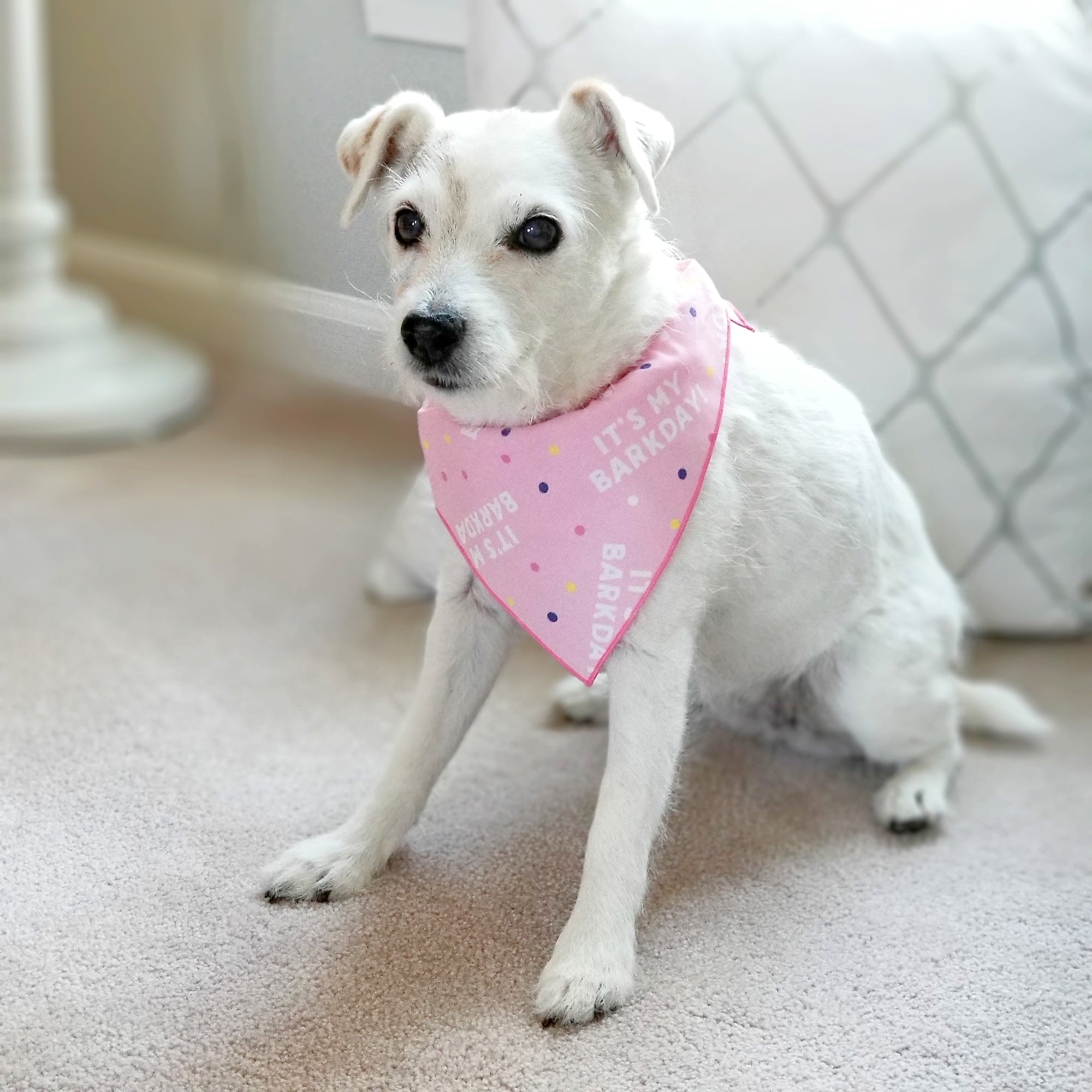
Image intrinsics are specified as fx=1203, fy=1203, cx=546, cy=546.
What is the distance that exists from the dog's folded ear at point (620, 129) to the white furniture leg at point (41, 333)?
1652mm

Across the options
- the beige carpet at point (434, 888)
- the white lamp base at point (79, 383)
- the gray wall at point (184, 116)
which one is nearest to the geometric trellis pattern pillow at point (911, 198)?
the gray wall at point (184, 116)

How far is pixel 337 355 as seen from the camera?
4.21 ft

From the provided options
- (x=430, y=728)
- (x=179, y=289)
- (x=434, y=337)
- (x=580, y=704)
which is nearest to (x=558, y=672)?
(x=580, y=704)

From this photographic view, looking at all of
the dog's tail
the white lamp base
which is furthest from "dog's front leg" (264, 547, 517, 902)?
the white lamp base

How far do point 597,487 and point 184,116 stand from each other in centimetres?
219

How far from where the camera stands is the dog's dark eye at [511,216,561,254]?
1105 mm

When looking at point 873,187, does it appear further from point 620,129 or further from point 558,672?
point 558,672

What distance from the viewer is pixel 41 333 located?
2541 mm

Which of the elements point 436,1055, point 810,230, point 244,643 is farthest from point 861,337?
point 436,1055

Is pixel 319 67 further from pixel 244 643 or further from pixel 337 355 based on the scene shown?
pixel 244 643

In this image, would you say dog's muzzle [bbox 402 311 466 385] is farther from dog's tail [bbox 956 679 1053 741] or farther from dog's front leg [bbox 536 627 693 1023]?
dog's tail [bbox 956 679 1053 741]

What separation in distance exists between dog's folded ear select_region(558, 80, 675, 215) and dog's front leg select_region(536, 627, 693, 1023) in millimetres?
447

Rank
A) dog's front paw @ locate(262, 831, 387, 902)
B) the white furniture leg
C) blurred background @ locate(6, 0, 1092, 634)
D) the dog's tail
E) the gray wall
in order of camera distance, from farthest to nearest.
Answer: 1. the white furniture leg
2. the dog's tail
3. the gray wall
4. blurred background @ locate(6, 0, 1092, 634)
5. dog's front paw @ locate(262, 831, 387, 902)

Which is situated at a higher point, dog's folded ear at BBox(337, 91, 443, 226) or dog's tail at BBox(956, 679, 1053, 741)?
dog's folded ear at BBox(337, 91, 443, 226)
